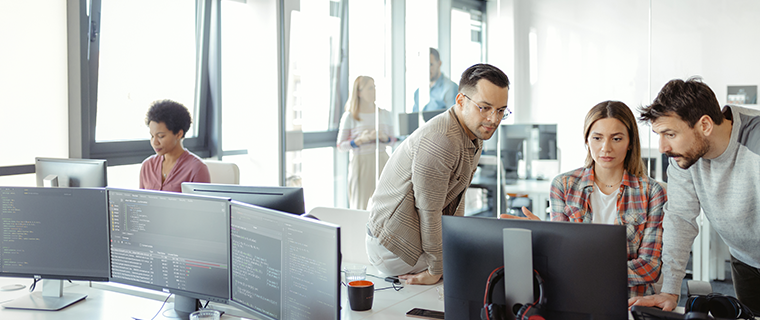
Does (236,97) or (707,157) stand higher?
(236,97)

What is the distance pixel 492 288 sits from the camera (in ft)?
4.47

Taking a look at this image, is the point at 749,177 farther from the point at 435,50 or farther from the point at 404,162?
the point at 435,50

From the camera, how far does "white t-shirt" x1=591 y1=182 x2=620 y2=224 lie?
2.04 m

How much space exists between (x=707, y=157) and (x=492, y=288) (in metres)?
1.07

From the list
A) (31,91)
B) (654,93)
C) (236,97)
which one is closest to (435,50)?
(654,93)

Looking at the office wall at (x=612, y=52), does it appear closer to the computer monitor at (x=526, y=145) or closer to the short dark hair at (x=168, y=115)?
the computer monitor at (x=526, y=145)

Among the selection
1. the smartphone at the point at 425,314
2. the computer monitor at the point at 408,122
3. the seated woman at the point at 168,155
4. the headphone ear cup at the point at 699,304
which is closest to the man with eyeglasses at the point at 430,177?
the smartphone at the point at 425,314

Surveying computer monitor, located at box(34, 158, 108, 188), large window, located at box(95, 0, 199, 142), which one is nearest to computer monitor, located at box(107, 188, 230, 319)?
computer monitor, located at box(34, 158, 108, 188)

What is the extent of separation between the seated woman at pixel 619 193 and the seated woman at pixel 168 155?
190 centimetres

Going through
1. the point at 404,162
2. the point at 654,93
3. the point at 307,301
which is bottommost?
the point at 307,301

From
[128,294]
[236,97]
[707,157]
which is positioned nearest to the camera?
[707,157]

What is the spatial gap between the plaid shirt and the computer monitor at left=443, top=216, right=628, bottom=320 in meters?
0.70

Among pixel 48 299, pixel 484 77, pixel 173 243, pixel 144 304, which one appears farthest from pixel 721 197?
pixel 48 299

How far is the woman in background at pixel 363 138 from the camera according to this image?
13.5ft
